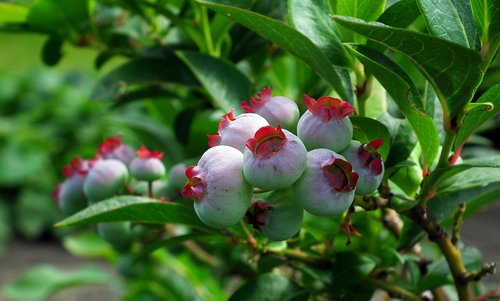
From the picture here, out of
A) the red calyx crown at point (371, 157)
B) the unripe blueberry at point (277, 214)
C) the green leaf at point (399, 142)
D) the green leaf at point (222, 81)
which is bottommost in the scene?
the green leaf at point (222, 81)

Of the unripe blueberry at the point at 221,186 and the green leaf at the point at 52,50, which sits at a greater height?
the unripe blueberry at the point at 221,186

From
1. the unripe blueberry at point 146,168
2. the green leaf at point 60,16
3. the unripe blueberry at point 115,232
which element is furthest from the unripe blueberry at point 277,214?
the green leaf at point 60,16

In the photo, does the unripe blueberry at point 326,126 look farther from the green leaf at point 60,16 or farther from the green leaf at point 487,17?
the green leaf at point 60,16

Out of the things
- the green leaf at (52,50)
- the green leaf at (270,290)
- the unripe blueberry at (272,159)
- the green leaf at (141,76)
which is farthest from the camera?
the green leaf at (52,50)

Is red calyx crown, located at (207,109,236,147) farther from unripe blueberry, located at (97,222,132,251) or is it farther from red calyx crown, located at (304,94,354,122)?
unripe blueberry, located at (97,222,132,251)

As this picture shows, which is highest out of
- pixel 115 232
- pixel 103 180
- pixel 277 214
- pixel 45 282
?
pixel 277 214

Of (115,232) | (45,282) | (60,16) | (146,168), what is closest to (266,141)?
(146,168)

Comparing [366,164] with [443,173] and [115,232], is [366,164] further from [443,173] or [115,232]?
[115,232]
